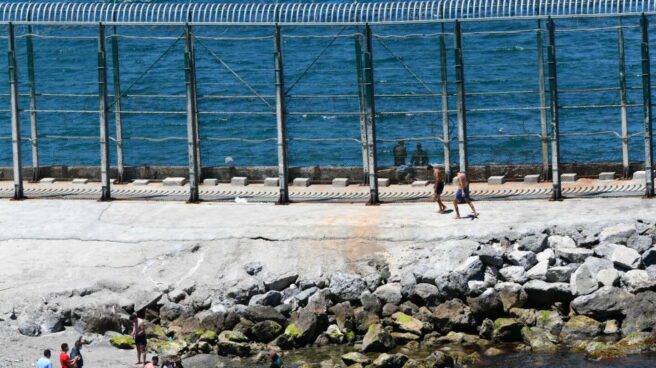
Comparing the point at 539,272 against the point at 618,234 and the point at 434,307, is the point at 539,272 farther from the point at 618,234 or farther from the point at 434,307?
the point at 434,307

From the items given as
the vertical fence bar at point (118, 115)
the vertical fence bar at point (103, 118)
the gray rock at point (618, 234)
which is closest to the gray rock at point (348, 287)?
the gray rock at point (618, 234)

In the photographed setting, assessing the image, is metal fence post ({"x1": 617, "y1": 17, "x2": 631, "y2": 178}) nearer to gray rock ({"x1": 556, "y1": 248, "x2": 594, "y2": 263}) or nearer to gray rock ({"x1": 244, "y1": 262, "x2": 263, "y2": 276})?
gray rock ({"x1": 556, "y1": 248, "x2": 594, "y2": 263})

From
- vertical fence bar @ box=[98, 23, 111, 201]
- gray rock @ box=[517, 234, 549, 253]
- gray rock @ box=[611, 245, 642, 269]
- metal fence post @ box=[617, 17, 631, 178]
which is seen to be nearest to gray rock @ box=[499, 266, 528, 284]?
gray rock @ box=[517, 234, 549, 253]

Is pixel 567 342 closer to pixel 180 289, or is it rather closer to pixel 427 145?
pixel 180 289

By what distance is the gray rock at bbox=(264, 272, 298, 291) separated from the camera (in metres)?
31.5

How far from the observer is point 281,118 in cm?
3566

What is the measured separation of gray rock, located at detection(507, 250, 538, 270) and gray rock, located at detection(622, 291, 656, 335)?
2.50m

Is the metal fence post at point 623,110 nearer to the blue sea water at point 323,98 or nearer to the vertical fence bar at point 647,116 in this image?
the vertical fence bar at point 647,116

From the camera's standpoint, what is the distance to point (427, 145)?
57.8 meters

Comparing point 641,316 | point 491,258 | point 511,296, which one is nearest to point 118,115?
point 491,258

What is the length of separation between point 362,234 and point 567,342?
5.93 m

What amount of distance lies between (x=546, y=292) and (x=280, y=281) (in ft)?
19.0

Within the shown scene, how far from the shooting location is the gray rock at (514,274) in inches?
1216

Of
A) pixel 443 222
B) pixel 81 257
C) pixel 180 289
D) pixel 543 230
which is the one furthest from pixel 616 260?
pixel 81 257
